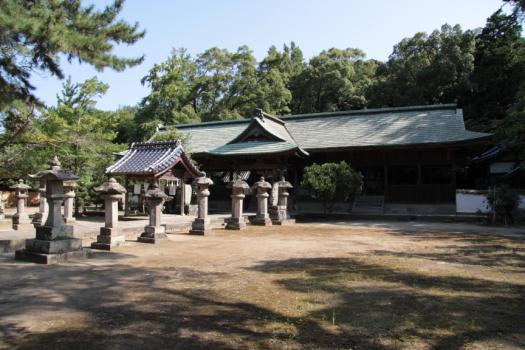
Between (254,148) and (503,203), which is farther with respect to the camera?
(254,148)

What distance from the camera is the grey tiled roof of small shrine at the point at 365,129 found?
2320 centimetres

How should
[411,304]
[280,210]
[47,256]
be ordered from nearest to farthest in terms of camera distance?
[411,304], [47,256], [280,210]

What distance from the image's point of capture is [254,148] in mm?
24562

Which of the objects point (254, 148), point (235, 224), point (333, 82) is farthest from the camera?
point (333, 82)

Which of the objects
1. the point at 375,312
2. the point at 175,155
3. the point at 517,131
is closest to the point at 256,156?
the point at 175,155

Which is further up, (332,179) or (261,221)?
(332,179)

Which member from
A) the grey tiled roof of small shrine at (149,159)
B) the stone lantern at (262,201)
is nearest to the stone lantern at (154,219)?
the grey tiled roof of small shrine at (149,159)

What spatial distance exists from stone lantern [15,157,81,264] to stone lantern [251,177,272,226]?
8977mm

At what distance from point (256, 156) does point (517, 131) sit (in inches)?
522

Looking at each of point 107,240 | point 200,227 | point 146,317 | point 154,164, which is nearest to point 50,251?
point 107,240

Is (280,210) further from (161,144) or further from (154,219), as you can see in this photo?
(154,219)

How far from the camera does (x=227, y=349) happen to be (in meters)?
3.82

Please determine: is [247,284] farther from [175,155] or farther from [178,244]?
[175,155]

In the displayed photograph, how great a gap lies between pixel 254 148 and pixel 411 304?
19.8m
